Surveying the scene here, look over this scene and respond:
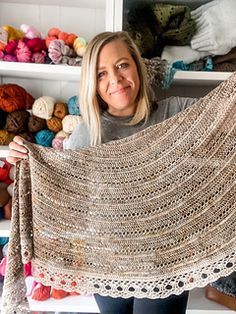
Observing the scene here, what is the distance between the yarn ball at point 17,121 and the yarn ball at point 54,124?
0.08m

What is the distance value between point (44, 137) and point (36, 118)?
68mm

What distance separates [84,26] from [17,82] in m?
0.32

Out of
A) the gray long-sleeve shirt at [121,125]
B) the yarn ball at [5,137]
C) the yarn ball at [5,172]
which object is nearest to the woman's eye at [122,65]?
the gray long-sleeve shirt at [121,125]

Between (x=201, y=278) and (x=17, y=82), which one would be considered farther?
(x=17, y=82)

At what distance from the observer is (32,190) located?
93cm

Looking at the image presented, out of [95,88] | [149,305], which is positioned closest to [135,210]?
[149,305]

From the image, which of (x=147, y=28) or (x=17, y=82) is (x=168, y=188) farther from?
(x=17, y=82)

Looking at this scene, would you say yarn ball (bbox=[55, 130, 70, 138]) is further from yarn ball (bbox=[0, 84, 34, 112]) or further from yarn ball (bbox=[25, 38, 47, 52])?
yarn ball (bbox=[25, 38, 47, 52])

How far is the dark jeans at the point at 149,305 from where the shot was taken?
3.02 ft

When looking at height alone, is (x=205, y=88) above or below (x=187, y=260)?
above

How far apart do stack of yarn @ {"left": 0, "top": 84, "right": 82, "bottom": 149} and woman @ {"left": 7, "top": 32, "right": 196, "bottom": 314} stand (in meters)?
0.23

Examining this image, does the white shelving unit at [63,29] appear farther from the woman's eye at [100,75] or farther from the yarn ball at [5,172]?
the woman's eye at [100,75]

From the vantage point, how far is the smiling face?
3.24ft

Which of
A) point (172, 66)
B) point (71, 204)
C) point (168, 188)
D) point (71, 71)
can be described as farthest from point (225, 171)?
point (71, 71)
